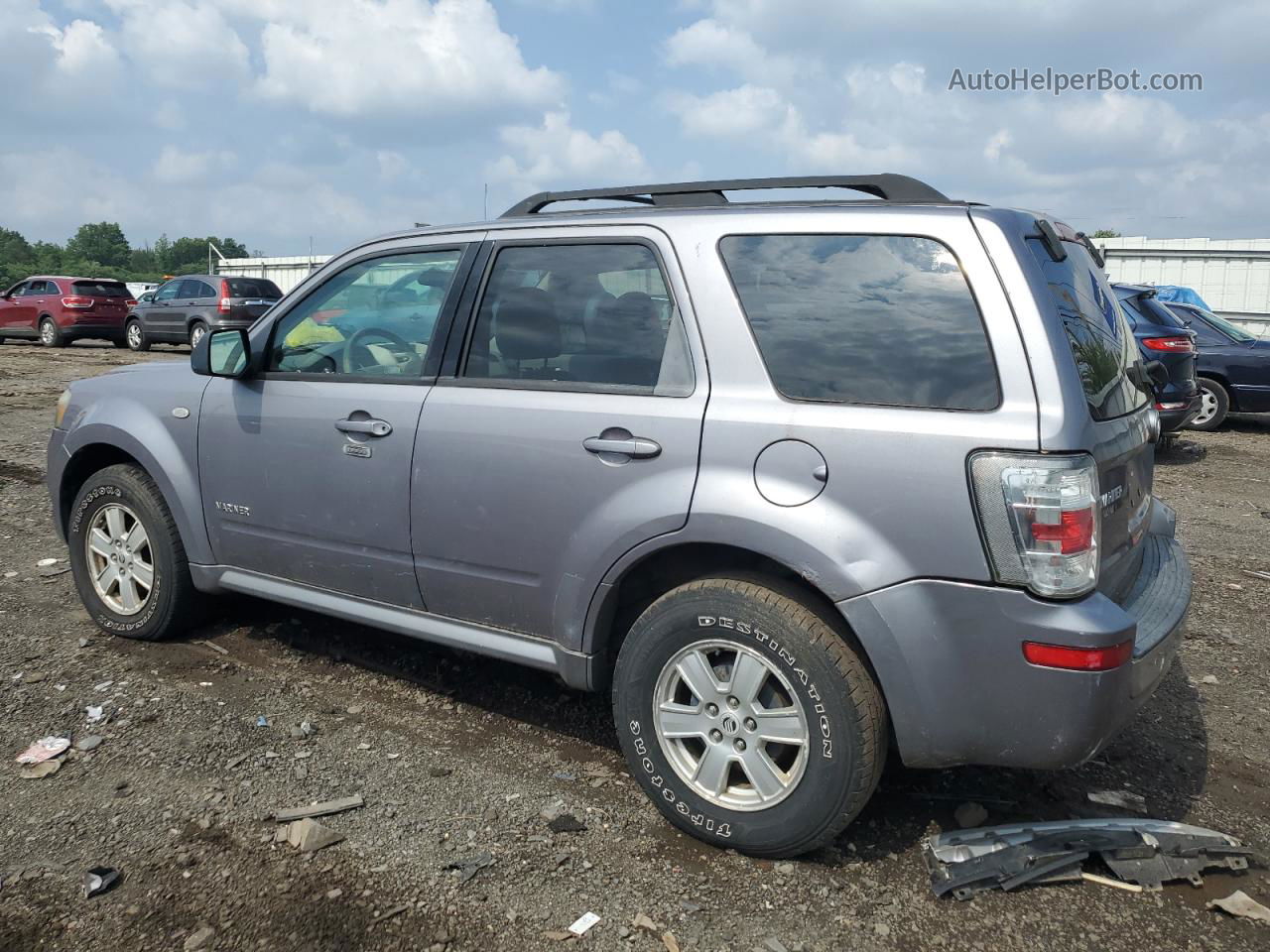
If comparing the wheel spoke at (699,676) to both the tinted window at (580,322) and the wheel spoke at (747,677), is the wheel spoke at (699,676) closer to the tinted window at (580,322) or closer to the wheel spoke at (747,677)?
the wheel spoke at (747,677)

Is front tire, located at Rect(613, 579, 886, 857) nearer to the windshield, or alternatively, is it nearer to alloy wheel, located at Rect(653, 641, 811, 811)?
alloy wheel, located at Rect(653, 641, 811, 811)

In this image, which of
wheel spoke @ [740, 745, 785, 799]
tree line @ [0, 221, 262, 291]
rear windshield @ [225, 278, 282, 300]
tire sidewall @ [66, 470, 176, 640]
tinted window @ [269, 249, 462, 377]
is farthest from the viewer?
tree line @ [0, 221, 262, 291]

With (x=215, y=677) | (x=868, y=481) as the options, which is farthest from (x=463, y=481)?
(x=215, y=677)

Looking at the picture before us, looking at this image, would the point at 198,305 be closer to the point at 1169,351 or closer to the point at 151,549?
the point at 1169,351

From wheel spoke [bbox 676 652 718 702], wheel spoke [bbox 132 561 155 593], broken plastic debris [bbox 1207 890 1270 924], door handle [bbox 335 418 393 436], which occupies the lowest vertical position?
broken plastic debris [bbox 1207 890 1270 924]

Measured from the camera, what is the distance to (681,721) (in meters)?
3.03

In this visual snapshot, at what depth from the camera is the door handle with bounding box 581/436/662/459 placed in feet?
9.87

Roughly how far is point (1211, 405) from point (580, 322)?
11.2 m

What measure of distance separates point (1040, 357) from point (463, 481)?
1.81 metres

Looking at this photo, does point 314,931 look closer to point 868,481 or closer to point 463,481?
point 463,481

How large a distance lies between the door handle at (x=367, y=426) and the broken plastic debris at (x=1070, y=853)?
7.28 ft

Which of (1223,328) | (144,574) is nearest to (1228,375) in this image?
(1223,328)

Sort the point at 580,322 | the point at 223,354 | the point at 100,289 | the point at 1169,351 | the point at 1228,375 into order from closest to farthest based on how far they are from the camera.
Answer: the point at 580,322
the point at 223,354
the point at 1169,351
the point at 1228,375
the point at 100,289

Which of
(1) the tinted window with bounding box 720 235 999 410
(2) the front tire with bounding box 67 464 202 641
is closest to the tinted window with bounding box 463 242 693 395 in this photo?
(1) the tinted window with bounding box 720 235 999 410
